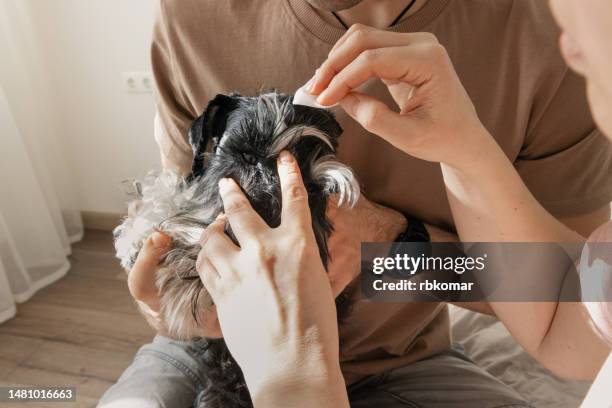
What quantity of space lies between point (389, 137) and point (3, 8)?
102 inches

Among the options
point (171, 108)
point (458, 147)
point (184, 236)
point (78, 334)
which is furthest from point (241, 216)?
point (78, 334)

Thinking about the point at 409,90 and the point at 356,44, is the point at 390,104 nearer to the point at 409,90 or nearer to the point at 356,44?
the point at 409,90

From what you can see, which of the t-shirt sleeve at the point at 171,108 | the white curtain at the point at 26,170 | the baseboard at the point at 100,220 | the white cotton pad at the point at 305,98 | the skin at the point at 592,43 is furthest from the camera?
the baseboard at the point at 100,220

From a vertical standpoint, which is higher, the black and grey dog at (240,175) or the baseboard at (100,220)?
the black and grey dog at (240,175)

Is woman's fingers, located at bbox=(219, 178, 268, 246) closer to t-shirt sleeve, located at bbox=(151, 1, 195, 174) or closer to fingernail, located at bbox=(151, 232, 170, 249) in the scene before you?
fingernail, located at bbox=(151, 232, 170, 249)

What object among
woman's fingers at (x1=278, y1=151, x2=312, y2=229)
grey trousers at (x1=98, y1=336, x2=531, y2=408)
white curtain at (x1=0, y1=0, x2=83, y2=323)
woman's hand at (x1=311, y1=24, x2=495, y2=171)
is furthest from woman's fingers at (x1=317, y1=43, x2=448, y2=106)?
white curtain at (x1=0, y1=0, x2=83, y2=323)

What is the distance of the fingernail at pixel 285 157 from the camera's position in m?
0.98

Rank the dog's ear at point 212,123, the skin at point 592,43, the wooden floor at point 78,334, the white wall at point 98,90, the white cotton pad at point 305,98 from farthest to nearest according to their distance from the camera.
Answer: the white wall at point 98,90, the wooden floor at point 78,334, the dog's ear at point 212,123, the white cotton pad at point 305,98, the skin at point 592,43

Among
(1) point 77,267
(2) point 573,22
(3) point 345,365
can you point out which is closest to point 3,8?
(1) point 77,267

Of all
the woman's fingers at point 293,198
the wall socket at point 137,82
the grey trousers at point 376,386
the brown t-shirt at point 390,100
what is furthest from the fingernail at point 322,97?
the wall socket at point 137,82

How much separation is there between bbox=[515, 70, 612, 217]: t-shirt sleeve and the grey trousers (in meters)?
0.50

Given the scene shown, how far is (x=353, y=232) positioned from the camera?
1259mm

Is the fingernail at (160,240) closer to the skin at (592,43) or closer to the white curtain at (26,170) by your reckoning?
the skin at (592,43)

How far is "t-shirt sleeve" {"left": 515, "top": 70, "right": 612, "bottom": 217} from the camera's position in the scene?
1.16 m
